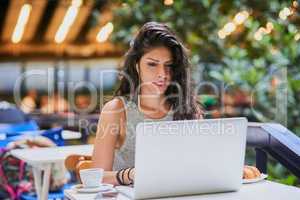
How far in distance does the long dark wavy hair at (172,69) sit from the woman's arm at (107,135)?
5.8 inches

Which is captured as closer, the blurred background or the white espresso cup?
the white espresso cup

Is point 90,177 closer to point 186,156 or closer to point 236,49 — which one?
point 186,156

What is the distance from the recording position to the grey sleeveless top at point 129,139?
239cm

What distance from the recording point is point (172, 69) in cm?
243

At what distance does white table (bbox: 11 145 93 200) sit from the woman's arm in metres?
0.79

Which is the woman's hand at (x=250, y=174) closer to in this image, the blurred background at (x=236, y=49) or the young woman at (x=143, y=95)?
the young woman at (x=143, y=95)

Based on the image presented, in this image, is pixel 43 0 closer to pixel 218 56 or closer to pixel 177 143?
pixel 218 56

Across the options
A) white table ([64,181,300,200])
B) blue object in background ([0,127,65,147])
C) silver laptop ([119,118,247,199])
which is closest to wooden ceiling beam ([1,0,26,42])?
blue object in background ([0,127,65,147])

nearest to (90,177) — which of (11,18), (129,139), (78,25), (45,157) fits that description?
(129,139)

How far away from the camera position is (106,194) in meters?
1.87

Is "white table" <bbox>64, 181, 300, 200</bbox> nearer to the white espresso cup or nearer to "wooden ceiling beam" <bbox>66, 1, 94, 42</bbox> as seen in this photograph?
the white espresso cup

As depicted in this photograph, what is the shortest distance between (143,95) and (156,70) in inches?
5.9

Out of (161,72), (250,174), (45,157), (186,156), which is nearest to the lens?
(186,156)

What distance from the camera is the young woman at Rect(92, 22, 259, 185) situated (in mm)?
Result: 2295
